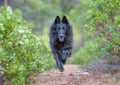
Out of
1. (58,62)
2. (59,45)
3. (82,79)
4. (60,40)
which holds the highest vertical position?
(60,40)

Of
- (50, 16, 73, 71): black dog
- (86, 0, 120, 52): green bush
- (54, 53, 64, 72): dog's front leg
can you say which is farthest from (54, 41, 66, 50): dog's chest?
(86, 0, 120, 52): green bush

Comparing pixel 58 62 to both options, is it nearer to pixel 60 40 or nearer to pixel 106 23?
pixel 60 40

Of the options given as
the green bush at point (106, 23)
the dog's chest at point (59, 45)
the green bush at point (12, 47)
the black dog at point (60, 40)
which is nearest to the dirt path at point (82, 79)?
the green bush at point (106, 23)

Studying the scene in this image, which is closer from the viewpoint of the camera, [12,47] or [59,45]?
[12,47]

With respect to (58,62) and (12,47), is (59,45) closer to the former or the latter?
(58,62)

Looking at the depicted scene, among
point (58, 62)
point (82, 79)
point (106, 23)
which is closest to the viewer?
point (82, 79)

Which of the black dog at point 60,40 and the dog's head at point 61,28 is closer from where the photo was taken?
the dog's head at point 61,28

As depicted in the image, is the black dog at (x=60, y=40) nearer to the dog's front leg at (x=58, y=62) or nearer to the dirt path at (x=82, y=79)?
the dog's front leg at (x=58, y=62)

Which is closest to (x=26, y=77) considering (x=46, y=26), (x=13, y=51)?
(x=13, y=51)

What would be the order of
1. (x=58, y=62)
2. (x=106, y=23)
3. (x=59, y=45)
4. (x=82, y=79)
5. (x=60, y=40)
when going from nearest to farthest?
(x=82, y=79) < (x=106, y=23) < (x=58, y=62) < (x=60, y=40) < (x=59, y=45)

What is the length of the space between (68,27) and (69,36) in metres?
0.26

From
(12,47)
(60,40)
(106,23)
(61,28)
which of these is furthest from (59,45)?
(12,47)

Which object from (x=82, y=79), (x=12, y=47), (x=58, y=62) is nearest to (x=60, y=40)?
(x=58, y=62)

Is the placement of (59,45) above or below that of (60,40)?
below
